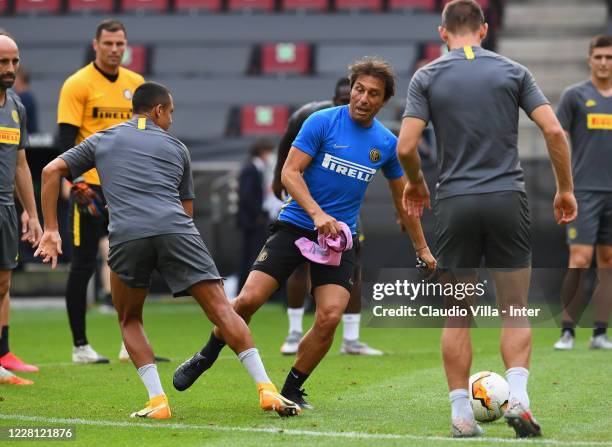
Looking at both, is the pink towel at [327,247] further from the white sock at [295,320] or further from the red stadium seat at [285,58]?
the red stadium seat at [285,58]

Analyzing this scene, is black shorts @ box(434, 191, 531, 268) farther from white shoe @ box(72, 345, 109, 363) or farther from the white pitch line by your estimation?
white shoe @ box(72, 345, 109, 363)

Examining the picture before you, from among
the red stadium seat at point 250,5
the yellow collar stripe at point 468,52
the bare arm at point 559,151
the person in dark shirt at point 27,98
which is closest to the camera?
the bare arm at point 559,151

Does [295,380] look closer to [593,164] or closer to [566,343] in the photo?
[566,343]

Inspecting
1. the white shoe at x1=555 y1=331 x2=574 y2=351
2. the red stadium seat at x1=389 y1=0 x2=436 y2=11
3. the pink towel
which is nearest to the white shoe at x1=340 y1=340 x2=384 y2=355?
the white shoe at x1=555 y1=331 x2=574 y2=351

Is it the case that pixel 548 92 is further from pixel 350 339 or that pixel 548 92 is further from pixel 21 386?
pixel 21 386

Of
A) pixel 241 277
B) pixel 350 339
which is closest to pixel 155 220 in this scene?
pixel 350 339

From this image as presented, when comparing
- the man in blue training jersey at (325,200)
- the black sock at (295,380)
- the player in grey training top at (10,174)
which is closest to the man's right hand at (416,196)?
the man in blue training jersey at (325,200)

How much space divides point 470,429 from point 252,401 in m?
1.84

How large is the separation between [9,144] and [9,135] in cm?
6

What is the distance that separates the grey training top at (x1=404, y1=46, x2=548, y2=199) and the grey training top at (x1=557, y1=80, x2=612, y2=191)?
175 inches

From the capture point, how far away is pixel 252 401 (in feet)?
23.2

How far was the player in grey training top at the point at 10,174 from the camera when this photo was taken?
7762 millimetres

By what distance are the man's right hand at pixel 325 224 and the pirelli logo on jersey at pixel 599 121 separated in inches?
171

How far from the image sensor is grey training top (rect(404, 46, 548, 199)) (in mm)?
5656
